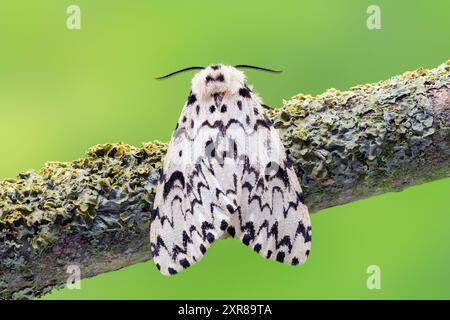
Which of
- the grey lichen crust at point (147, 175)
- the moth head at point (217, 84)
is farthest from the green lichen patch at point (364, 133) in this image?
the moth head at point (217, 84)

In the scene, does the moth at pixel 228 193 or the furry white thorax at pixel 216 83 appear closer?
the moth at pixel 228 193

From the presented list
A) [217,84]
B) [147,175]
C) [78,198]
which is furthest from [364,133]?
[78,198]

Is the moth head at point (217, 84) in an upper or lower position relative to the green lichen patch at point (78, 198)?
upper

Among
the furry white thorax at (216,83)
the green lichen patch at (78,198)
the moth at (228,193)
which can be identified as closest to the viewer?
the green lichen patch at (78,198)

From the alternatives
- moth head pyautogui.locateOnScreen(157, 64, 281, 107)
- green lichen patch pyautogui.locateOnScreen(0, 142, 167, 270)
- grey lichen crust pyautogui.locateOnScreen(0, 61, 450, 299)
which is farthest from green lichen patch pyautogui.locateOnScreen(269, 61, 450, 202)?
green lichen patch pyautogui.locateOnScreen(0, 142, 167, 270)

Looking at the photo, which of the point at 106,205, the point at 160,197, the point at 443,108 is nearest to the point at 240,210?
the point at 160,197

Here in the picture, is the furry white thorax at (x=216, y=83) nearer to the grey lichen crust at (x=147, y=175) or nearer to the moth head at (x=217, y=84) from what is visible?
the moth head at (x=217, y=84)

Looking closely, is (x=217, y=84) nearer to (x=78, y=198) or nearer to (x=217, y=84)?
(x=217, y=84)
